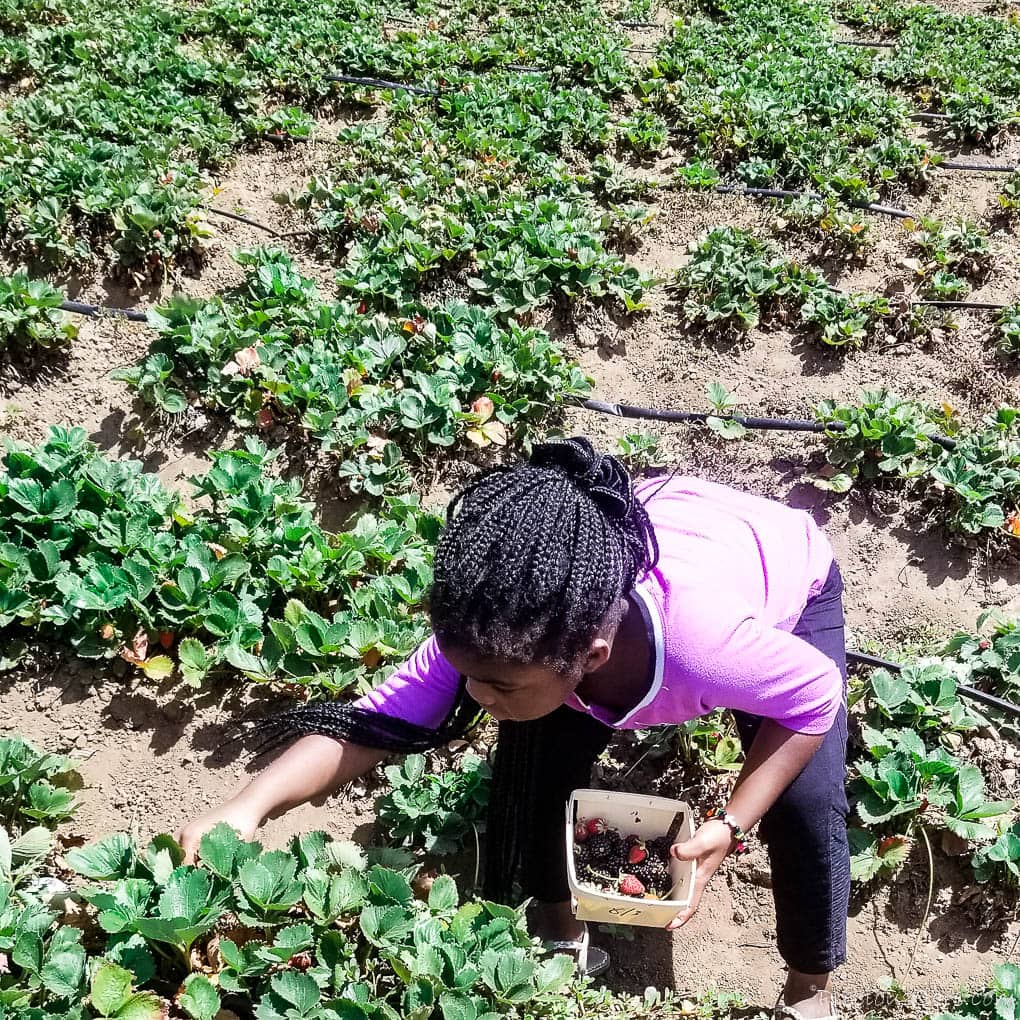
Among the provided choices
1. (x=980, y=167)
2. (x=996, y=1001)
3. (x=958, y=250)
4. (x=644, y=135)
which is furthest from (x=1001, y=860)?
(x=980, y=167)

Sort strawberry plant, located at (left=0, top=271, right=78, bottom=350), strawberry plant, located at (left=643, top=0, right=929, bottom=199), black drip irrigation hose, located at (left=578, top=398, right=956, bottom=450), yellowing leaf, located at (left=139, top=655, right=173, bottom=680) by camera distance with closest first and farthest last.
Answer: yellowing leaf, located at (left=139, top=655, right=173, bottom=680) < strawberry plant, located at (left=0, top=271, right=78, bottom=350) < black drip irrigation hose, located at (left=578, top=398, right=956, bottom=450) < strawberry plant, located at (left=643, top=0, right=929, bottom=199)

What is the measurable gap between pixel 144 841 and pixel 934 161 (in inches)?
213

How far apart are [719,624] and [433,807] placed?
106 centimetres

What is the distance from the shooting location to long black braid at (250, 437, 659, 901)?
147 centimetres

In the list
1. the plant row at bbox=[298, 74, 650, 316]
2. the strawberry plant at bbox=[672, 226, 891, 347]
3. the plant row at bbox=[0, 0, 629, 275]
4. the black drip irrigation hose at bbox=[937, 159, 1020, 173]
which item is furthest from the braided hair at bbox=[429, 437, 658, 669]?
the black drip irrigation hose at bbox=[937, 159, 1020, 173]

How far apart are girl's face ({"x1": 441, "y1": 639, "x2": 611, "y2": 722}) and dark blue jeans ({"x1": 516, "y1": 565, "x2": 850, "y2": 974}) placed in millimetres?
417

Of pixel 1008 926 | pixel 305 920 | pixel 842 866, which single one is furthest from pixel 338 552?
pixel 1008 926

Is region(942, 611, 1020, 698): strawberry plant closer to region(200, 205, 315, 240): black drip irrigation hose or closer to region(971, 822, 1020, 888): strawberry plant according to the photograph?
region(971, 822, 1020, 888): strawberry plant

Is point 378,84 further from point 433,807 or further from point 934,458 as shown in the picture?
point 433,807

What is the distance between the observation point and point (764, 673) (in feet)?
5.48

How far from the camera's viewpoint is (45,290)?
3.61 m

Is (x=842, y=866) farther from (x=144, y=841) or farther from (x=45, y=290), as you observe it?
(x=45, y=290)

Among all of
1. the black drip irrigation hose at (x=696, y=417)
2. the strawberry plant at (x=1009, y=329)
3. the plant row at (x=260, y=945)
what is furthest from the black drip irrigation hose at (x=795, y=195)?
the plant row at (x=260, y=945)

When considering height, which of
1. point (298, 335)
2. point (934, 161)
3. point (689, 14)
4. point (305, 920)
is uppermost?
point (689, 14)
